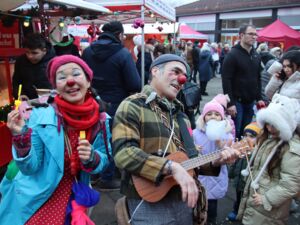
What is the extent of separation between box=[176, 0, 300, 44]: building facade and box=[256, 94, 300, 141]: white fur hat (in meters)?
19.5

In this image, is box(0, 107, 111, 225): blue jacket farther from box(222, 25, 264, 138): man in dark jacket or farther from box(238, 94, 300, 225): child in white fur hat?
box(222, 25, 264, 138): man in dark jacket

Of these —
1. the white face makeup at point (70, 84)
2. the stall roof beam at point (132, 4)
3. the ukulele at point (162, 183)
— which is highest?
the stall roof beam at point (132, 4)

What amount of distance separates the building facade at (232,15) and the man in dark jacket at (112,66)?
18.8 metres

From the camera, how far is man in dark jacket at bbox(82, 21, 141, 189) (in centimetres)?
376

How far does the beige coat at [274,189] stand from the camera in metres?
2.35

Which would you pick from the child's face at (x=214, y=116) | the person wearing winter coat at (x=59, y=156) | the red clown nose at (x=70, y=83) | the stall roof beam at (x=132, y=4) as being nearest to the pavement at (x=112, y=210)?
the child's face at (x=214, y=116)

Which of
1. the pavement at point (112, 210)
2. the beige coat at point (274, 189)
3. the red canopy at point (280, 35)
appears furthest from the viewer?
the red canopy at point (280, 35)

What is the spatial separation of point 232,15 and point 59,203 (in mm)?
24497

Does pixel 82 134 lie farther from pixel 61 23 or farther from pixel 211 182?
pixel 61 23

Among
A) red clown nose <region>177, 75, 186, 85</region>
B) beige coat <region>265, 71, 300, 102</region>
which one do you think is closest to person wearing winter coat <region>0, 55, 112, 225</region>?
red clown nose <region>177, 75, 186, 85</region>

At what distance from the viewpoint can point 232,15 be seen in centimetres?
2408

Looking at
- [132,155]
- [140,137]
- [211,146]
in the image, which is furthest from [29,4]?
[132,155]

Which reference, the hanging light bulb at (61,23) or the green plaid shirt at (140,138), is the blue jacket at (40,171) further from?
the hanging light bulb at (61,23)

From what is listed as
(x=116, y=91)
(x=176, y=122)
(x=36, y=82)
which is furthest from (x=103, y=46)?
(x=176, y=122)
